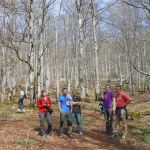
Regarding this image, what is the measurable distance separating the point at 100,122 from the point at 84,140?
4.75 metres

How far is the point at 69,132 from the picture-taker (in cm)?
1498

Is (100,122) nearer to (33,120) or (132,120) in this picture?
(132,120)

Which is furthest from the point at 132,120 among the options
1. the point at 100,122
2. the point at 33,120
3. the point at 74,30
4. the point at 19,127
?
the point at 74,30

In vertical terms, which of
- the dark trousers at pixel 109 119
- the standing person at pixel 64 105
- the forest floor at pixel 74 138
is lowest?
the forest floor at pixel 74 138

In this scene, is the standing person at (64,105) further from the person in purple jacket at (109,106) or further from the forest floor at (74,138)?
the person in purple jacket at (109,106)

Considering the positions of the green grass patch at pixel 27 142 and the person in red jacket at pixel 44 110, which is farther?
the person in red jacket at pixel 44 110

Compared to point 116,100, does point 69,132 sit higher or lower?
lower

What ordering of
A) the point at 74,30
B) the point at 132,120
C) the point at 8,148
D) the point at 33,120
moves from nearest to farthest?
the point at 8,148
the point at 33,120
the point at 132,120
the point at 74,30

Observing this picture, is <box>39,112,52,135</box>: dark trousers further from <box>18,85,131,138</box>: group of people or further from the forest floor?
Answer: the forest floor

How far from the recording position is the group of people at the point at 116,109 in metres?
15.1

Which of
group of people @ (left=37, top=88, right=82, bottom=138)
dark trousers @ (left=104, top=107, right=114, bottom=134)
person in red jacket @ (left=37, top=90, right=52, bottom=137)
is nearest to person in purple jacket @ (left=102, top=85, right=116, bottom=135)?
dark trousers @ (left=104, top=107, right=114, bottom=134)

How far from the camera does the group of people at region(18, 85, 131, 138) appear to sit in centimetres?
1488

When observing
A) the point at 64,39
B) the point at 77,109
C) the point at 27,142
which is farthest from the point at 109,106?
the point at 64,39

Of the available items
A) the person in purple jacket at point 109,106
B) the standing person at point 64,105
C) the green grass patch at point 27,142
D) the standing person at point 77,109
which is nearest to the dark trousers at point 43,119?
→ the standing person at point 64,105
